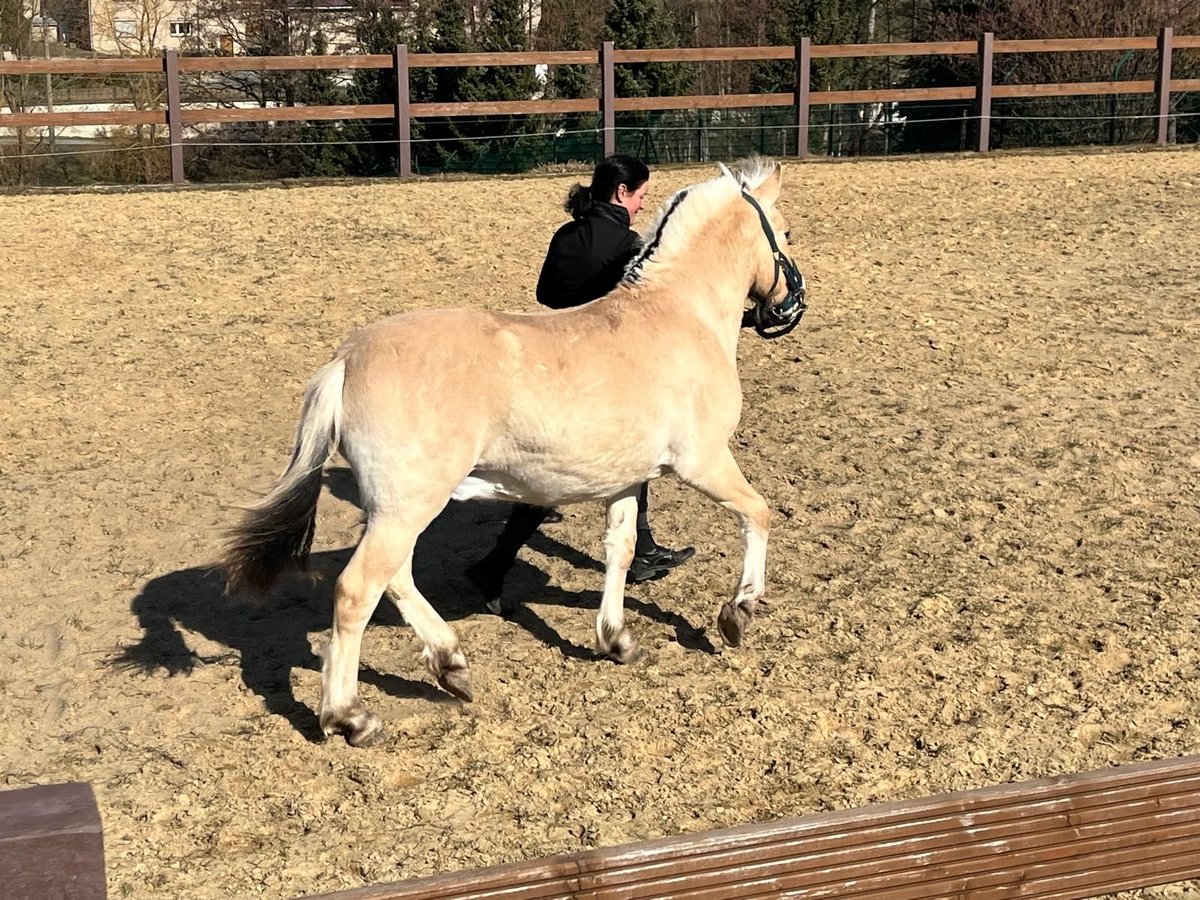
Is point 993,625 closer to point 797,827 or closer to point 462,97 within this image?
point 797,827

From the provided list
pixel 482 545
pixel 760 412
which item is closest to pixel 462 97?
pixel 760 412

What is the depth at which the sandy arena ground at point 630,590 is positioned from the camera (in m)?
4.30

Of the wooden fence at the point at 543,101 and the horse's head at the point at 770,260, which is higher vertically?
the wooden fence at the point at 543,101

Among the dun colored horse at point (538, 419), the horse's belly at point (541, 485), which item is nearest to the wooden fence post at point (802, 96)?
the dun colored horse at point (538, 419)

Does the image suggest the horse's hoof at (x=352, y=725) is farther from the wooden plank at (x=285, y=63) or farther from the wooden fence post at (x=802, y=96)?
the wooden fence post at (x=802, y=96)

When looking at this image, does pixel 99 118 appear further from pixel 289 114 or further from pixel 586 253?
pixel 586 253

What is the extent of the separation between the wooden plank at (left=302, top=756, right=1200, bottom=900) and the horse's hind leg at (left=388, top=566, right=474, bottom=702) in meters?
1.97

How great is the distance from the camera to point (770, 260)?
5562mm

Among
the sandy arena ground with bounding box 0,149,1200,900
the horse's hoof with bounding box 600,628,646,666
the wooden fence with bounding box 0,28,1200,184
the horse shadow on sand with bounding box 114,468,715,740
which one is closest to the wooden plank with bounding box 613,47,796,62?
the wooden fence with bounding box 0,28,1200,184

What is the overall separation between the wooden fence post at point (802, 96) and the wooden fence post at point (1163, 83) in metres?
4.87

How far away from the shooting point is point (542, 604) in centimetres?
597

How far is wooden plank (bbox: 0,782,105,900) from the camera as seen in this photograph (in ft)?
7.20

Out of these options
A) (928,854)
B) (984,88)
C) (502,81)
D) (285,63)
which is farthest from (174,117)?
(928,854)

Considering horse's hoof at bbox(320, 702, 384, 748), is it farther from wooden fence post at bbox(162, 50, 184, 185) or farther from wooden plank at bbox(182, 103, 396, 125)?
wooden plank at bbox(182, 103, 396, 125)
